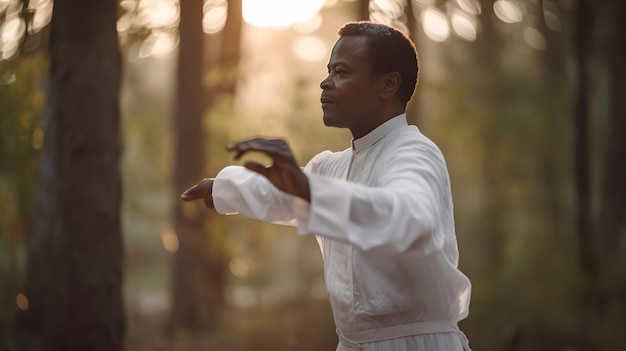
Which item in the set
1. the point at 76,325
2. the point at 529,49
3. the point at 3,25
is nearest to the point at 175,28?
the point at 3,25

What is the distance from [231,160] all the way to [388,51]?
10.3m

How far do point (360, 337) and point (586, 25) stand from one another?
40.7 ft

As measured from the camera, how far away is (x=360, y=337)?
10.1ft

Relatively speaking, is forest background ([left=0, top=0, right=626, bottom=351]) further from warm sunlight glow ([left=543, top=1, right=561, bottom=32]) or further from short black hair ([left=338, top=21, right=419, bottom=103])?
short black hair ([left=338, top=21, right=419, bottom=103])

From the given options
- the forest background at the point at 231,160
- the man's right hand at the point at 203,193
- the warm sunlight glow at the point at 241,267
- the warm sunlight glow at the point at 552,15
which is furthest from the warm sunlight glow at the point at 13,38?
the warm sunlight glow at the point at 552,15

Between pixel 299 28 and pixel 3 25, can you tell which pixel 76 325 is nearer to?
pixel 3 25

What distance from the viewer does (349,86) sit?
3.10 metres

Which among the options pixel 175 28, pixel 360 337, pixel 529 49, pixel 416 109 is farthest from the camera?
pixel 529 49

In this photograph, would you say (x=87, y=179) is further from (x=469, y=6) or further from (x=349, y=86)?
(x=469, y=6)

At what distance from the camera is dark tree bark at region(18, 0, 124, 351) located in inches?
240

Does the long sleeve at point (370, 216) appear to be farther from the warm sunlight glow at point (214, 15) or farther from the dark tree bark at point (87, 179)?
the warm sunlight glow at point (214, 15)

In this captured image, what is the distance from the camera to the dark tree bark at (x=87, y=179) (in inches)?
240

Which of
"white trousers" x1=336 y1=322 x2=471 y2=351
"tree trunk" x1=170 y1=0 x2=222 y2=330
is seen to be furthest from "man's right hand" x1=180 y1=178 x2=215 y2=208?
"tree trunk" x1=170 y1=0 x2=222 y2=330

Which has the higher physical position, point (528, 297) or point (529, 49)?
point (529, 49)
